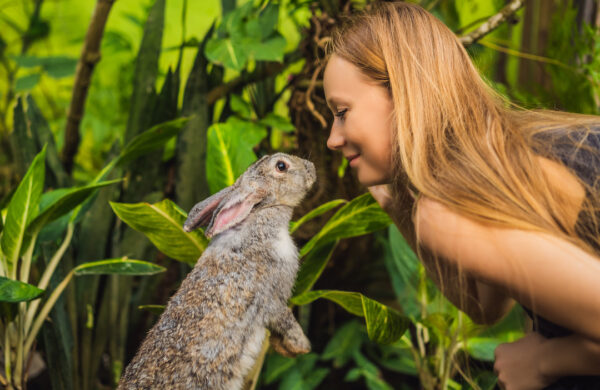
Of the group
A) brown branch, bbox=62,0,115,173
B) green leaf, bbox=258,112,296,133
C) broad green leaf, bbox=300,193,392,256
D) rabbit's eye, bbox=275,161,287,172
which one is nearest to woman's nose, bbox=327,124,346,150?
rabbit's eye, bbox=275,161,287,172

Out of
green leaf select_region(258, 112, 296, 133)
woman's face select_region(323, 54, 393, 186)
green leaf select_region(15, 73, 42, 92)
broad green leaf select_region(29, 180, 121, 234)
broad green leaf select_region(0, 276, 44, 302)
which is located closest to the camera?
woman's face select_region(323, 54, 393, 186)

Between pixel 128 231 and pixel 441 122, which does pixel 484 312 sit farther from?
pixel 128 231

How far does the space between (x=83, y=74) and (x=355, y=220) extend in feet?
3.91

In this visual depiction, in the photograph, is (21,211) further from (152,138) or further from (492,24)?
(492,24)

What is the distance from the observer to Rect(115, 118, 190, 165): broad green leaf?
1267 mm

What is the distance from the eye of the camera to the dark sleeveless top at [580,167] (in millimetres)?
784

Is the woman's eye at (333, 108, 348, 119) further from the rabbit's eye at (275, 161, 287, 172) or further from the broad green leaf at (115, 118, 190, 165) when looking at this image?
the broad green leaf at (115, 118, 190, 165)

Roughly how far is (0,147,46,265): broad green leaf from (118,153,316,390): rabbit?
49 cm

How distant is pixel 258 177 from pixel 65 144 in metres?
1.23

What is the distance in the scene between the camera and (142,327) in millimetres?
1906

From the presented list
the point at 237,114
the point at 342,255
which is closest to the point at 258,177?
the point at 237,114

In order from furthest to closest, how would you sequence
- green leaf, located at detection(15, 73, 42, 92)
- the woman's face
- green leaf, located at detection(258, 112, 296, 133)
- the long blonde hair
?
green leaf, located at detection(15, 73, 42, 92), green leaf, located at detection(258, 112, 296, 133), the woman's face, the long blonde hair

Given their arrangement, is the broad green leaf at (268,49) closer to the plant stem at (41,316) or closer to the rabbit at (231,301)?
the rabbit at (231,301)

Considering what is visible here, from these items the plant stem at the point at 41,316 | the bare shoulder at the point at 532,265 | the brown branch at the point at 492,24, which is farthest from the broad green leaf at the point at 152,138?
the brown branch at the point at 492,24
